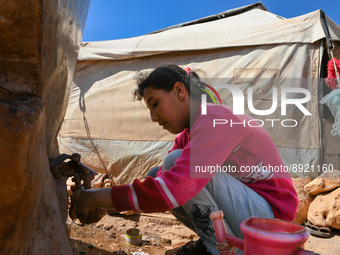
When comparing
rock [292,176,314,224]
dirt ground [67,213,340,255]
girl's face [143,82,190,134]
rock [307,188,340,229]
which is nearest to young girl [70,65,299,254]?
girl's face [143,82,190,134]

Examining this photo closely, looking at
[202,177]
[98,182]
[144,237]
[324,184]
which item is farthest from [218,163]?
[98,182]

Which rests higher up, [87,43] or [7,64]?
[87,43]

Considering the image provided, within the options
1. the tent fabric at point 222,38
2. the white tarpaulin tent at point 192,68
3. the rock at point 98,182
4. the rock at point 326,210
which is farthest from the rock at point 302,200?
the rock at point 98,182

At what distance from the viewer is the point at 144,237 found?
230 centimetres

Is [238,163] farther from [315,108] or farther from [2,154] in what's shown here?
[315,108]

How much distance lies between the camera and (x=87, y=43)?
4.73 metres

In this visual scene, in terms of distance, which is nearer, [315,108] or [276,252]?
[276,252]

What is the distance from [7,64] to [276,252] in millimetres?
816

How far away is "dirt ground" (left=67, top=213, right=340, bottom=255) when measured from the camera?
187 cm

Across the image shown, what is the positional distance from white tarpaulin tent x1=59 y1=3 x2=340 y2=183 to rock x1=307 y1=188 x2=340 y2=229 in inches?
16.8

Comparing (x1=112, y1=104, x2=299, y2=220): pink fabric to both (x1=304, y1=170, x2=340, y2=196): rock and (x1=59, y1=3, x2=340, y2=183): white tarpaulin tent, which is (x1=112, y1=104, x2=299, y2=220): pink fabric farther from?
(x1=59, y1=3, x2=340, y2=183): white tarpaulin tent

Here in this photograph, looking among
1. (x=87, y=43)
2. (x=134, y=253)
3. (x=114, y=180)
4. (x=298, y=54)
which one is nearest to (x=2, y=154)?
Result: (x=134, y=253)

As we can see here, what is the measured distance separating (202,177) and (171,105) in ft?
1.51

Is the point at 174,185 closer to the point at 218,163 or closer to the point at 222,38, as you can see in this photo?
the point at 218,163
